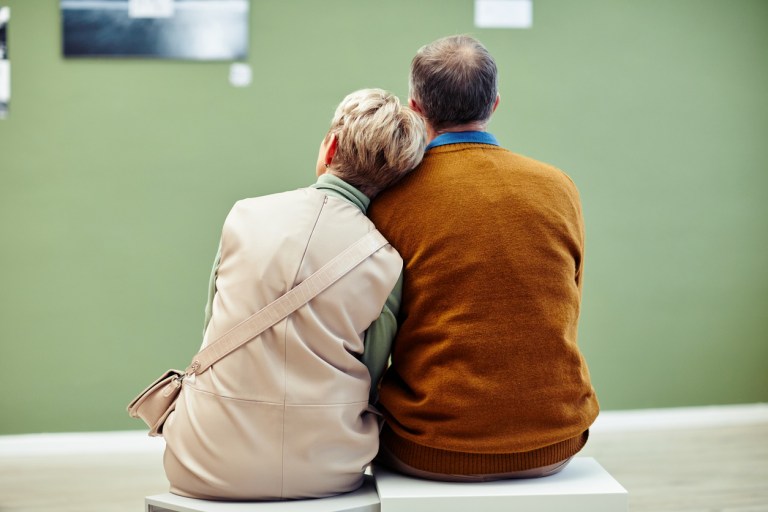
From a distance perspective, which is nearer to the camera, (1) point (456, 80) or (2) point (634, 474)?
(1) point (456, 80)

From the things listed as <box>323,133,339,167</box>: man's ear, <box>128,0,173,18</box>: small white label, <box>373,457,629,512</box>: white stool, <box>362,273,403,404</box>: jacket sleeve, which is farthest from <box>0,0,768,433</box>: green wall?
<box>373,457,629,512</box>: white stool

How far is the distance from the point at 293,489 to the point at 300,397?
202mm

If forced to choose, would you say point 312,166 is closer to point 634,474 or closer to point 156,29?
point 156,29

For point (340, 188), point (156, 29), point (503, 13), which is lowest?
point (340, 188)

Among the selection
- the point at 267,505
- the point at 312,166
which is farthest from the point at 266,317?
the point at 312,166

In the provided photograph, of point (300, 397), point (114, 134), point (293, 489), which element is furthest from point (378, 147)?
point (114, 134)

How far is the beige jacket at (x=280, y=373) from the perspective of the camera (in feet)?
5.61

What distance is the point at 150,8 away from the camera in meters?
3.46

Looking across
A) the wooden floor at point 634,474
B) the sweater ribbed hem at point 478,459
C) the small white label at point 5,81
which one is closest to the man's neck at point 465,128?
the sweater ribbed hem at point 478,459

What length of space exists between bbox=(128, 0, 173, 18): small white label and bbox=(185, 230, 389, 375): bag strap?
2147 millimetres

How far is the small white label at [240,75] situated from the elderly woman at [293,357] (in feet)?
6.00

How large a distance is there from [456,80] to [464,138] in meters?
0.13

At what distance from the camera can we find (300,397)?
5.62 feet

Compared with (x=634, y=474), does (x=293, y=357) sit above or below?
above
